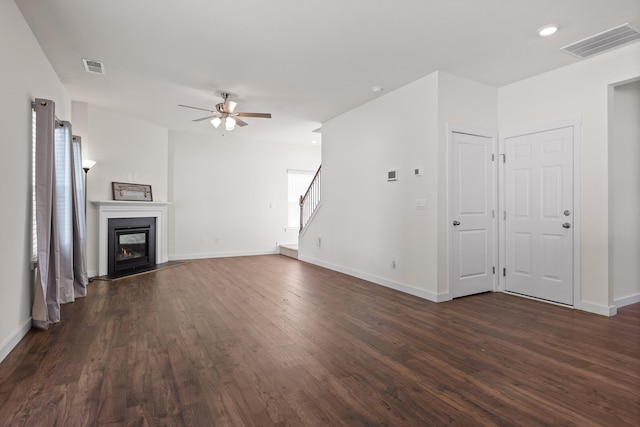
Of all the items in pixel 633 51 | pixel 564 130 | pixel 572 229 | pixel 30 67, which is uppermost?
pixel 633 51

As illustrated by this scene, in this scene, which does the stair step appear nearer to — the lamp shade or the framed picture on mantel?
the framed picture on mantel

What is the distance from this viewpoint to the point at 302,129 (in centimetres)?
723

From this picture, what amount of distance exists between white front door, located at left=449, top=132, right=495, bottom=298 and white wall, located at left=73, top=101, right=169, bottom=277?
5.76 meters

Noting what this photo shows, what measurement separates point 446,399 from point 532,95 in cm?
402

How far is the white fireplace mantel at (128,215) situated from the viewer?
5.73 metres

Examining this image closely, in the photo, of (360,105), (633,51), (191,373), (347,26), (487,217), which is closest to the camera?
(191,373)

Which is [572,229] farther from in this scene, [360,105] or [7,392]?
[7,392]

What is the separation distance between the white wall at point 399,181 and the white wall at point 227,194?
263 cm

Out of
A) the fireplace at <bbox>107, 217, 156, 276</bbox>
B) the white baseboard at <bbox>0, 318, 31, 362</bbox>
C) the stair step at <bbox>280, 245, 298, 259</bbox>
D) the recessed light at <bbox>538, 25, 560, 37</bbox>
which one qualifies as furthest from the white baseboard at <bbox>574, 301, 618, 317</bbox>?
the fireplace at <bbox>107, 217, 156, 276</bbox>

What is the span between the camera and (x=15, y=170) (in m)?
2.84

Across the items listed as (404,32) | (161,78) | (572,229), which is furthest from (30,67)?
(572,229)

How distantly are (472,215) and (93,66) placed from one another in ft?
17.0

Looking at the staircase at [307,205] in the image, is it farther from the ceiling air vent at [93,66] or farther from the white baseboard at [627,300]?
the white baseboard at [627,300]

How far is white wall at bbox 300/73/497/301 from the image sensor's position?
13.7ft
